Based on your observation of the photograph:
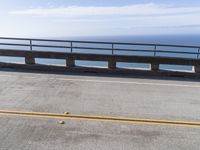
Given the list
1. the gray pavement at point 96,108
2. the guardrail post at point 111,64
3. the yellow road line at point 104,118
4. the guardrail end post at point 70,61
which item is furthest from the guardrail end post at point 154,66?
the yellow road line at point 104,118

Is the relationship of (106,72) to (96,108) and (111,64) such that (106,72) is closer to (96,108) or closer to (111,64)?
(111,64)

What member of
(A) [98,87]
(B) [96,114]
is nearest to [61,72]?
(A) [98,87]

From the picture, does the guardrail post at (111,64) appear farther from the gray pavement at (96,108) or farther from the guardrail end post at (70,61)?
the guardrail end post at (70,61)

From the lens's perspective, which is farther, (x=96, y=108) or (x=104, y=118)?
(x=96, y=108)

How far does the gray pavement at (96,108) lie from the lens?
4.71 m

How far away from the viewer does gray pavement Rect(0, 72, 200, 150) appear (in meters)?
4.71

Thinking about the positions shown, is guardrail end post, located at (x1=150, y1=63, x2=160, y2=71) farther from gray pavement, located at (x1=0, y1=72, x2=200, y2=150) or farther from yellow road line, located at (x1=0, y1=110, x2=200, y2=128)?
yellow road line, located at (x1=0, y1=110, x2=200, y2=128)

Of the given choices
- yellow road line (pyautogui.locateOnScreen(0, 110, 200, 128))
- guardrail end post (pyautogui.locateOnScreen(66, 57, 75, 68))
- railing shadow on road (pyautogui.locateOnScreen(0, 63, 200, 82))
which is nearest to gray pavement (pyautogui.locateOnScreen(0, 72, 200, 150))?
yellow road line (pyautogui.locateOnScreen(0, 110, 200, 128))

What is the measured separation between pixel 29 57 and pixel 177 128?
30.6 ft

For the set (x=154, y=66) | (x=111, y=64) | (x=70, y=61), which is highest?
(x=70, y=61)

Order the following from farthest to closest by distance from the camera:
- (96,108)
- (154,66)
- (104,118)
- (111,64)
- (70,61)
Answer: (70,61) < (111,64) < (154,66) < (96,108) < (104,118)

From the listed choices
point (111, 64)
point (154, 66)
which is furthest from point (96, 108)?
point (154, 66)

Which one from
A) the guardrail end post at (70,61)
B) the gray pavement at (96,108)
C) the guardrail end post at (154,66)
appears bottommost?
the gray pavement at (96,108)

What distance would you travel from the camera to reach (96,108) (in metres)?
6.61
